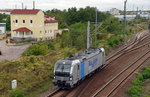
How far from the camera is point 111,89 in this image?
1723 centimetres

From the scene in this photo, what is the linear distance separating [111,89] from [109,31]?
94.9 ft

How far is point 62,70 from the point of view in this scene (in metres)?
16.9

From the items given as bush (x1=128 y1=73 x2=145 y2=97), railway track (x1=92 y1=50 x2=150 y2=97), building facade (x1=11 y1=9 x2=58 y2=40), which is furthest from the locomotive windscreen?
building facade (x1=11 y1=9 x2=58 y2=40)

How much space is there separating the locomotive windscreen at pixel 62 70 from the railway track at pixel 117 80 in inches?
115

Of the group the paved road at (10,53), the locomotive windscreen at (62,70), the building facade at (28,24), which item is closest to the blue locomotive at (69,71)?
the locomotive windscreen at (62,70)

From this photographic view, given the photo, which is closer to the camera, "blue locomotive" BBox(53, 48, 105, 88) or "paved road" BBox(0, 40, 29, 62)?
"blue locomotive" BBox(53, 48, 105, 88)

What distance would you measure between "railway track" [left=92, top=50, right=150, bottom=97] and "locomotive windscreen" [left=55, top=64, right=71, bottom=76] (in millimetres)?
2930

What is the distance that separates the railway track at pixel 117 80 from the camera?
16.4 m

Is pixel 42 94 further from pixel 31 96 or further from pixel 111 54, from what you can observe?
pixel 111 54

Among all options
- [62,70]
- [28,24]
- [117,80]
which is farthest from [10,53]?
[117,80]

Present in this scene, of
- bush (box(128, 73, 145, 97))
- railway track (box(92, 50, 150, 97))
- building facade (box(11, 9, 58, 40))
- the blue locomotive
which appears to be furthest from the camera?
building facade (box(11, 9, 58, 40))

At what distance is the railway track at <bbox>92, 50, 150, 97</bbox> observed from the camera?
53.8 feet

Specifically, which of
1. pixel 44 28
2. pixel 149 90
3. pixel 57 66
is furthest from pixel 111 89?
pixel 44 28

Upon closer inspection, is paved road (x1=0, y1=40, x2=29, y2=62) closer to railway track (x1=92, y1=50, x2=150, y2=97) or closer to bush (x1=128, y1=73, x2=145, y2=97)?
railway track (x1=92, y1=50, x2=150, y2=97)
